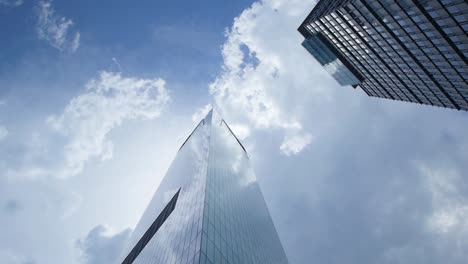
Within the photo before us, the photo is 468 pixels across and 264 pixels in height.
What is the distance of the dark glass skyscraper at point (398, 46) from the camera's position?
120 ft

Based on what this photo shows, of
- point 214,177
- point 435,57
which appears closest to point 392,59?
point 435,57

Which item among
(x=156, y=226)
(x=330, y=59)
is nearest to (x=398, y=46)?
(x=330, y=59)

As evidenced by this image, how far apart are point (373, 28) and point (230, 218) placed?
4129cm

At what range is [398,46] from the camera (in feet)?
159

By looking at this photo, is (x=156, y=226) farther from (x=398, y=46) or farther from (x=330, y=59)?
(x=330, y=59)

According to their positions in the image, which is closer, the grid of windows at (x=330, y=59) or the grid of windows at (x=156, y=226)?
the grid of windows at (x=156, y=226)

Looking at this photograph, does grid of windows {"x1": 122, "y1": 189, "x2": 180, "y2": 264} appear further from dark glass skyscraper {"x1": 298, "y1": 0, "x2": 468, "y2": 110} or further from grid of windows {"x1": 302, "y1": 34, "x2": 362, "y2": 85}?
grid of windows {"x1": 302, "y1": 34, "x2": 362, "y2": 85}

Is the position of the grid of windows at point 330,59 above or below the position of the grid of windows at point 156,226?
above

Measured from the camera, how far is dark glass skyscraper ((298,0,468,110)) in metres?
36.5

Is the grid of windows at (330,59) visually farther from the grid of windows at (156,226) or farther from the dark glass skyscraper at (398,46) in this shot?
the grid of windows at (156,226)

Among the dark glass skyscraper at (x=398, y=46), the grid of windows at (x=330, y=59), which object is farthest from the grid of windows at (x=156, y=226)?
the grid of windows at (x=330, y=59)

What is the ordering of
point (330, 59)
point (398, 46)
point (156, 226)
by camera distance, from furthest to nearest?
point (330, 59)
point (156, 226)
point (398, 46)

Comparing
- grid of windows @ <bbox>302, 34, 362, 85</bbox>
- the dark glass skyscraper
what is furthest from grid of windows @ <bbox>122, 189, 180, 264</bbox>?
grid of windows @ <bbox>302, 34, 362, 85</bbox>

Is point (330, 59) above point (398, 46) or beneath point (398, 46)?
above
